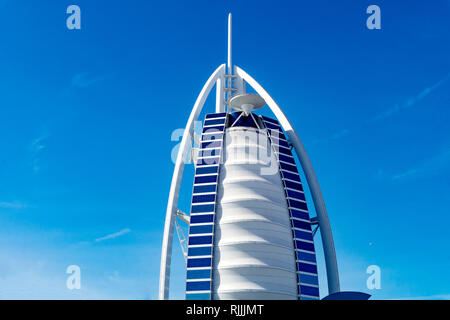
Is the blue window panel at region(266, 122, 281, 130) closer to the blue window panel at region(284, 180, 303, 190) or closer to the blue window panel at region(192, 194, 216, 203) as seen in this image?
the blue window panel at region(284, 180, 303, 190)

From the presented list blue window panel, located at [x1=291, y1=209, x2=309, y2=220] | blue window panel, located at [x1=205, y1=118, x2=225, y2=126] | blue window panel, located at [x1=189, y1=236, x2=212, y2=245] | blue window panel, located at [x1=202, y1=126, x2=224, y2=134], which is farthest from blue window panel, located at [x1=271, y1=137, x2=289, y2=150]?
blue window panel, located at [x1=189, y1=236, x2=212, y2=245]

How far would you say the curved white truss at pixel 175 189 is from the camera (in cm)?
7269

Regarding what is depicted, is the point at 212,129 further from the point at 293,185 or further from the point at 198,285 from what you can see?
the point at 198,285

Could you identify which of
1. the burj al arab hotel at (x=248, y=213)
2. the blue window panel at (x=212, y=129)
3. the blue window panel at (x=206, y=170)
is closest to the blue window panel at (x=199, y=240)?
the burj al arab hotel at (x=248, y=213)

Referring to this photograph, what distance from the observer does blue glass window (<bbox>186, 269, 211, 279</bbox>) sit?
69.9 metres

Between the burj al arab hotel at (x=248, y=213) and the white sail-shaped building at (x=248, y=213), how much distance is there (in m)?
0.14

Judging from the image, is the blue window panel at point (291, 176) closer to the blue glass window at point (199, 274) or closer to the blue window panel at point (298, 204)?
the blue window panel at point (298, 204)

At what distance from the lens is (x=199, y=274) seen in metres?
70.2

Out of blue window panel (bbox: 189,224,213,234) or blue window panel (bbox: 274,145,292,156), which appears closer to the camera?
blue window panel (bbox: 189,224,213,234)

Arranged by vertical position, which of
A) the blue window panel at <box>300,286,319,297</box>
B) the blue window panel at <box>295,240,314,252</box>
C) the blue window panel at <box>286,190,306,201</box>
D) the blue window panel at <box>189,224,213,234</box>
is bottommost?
the blue window panel at <box>300,286,319,297</box>

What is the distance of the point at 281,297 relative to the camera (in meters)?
69.7

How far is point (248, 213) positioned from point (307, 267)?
12091mm
